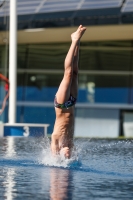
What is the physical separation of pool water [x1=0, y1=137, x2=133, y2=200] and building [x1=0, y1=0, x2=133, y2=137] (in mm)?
14411

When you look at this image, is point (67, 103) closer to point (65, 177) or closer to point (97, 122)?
point (65, 177)

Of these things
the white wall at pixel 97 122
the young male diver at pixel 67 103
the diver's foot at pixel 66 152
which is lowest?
the white wall at pixel 97 122

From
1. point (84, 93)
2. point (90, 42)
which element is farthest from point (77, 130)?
point (90, 42)

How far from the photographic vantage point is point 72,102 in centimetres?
974

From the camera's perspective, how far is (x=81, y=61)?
2900 cm

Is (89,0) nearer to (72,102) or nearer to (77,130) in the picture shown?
(77,130)

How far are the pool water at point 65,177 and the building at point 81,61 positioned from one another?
14411mm

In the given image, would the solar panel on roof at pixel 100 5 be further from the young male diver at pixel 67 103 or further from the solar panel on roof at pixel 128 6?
the young male diver at pixel 67 103

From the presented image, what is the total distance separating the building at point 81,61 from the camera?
2616 centimetres

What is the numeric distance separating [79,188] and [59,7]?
65.7ft

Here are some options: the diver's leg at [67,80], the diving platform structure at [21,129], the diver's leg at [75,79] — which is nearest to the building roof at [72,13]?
the diving platform structure at [21,129]

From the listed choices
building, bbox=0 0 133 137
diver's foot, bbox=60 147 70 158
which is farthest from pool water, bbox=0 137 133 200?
building, bbox=0 0 133 137

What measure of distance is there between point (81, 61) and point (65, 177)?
820 inches

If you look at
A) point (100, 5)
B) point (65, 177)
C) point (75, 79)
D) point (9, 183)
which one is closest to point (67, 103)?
point (75, 79)
